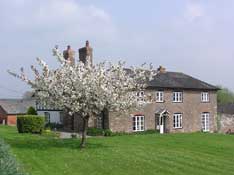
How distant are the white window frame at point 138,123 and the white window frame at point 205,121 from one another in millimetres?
8824

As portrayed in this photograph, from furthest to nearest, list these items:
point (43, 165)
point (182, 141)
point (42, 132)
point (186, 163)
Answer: point (42, 132), point (182, 141), point (186, 163), point (43, 165)

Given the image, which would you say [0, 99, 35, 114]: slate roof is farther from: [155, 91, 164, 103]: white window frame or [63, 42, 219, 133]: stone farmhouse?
[155, 91, 164, 103]: white window frame

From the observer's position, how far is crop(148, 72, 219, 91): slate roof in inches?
1907

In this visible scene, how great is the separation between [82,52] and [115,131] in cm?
871

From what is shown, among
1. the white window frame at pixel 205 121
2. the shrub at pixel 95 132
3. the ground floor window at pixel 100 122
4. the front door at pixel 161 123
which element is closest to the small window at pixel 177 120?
the front door at pixel 161 123

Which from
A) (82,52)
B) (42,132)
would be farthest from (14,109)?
(42,132)

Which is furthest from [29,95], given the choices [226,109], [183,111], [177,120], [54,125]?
[226,109]

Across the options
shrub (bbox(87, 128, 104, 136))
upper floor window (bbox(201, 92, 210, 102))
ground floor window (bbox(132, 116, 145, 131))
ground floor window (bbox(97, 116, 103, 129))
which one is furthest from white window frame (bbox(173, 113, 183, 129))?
shrub (bbox(87, 128, 104, 136))

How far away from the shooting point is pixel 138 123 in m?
46.5

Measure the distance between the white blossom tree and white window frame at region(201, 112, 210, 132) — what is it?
91.6 feet

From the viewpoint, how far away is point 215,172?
1831 cm

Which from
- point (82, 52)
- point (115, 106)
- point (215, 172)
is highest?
point (82, 52)

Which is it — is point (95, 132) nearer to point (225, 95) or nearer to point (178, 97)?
point (178, 97)

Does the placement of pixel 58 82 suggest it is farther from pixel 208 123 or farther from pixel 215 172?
pixel 208 123
